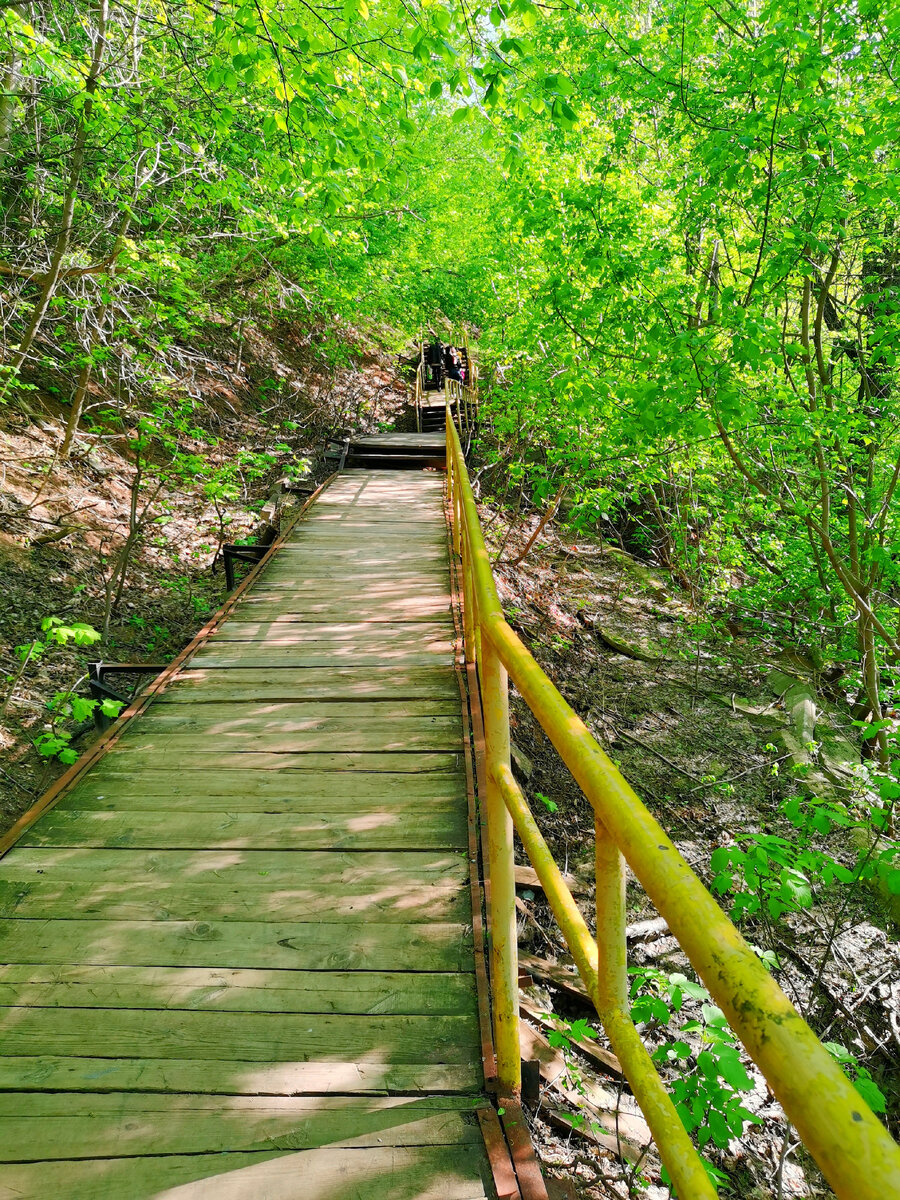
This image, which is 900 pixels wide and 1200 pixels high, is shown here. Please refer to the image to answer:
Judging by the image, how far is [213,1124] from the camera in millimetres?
1583

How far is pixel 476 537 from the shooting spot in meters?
3.25

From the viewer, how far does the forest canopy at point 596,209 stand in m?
4.43

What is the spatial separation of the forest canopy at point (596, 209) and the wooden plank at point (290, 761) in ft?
10.5

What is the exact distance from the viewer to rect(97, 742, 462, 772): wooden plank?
306 centimetres

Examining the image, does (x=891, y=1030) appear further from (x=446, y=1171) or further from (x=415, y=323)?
(x=415, y=323)

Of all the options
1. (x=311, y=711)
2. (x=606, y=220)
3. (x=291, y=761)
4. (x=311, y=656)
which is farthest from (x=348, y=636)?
Result: (x=606, y=220)

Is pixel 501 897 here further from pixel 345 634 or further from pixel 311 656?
pixel 345 634


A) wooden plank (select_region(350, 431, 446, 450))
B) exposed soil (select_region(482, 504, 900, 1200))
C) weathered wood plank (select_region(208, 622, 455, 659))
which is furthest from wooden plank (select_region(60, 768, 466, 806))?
wooden plank (select_region(350, 431, 446, 450))

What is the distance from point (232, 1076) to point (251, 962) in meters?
0.37

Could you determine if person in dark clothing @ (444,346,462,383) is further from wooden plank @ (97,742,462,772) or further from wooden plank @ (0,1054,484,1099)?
wooden plank @ (0,1054,484,1099)

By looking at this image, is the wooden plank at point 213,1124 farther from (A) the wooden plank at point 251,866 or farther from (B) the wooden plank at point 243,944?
A: (A) the wooden plank at point 251,866

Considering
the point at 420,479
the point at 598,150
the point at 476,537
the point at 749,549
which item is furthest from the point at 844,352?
the point at 476,537

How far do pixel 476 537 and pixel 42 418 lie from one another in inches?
268

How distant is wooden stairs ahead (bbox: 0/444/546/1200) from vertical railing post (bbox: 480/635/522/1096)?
0.11 metres
